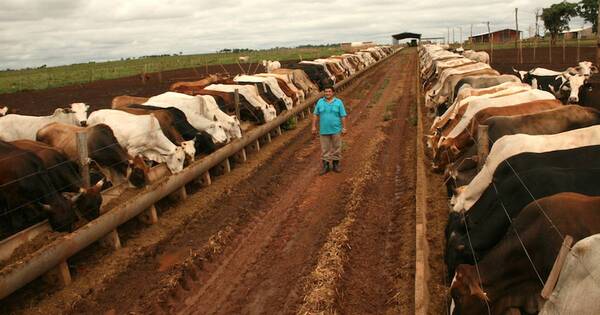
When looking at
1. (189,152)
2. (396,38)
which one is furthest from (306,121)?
(396,38)

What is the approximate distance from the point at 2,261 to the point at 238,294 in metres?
2.91

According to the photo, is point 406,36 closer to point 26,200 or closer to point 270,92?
point 270,92

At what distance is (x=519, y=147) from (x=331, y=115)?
5218 mm

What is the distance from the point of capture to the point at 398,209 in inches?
345

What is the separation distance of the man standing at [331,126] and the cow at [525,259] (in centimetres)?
677

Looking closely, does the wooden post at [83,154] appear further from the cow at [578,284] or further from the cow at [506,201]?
the cow at [578,284]

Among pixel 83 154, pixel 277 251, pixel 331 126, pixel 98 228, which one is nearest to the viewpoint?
pixel 98 228

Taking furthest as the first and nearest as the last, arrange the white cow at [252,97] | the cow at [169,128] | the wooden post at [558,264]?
the white cow at [252,97], the cow at [169,128], the wooden post at [558,264]

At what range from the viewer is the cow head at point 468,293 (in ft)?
14.1

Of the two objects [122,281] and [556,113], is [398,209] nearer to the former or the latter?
[556,113]

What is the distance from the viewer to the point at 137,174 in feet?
30.2

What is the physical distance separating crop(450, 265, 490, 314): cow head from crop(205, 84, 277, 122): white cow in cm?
1141

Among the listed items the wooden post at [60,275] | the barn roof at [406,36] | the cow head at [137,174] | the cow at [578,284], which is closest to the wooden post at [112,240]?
the wooden post at [60,275]

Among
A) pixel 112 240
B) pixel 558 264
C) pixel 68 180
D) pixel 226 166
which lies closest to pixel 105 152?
pixel 68 180
